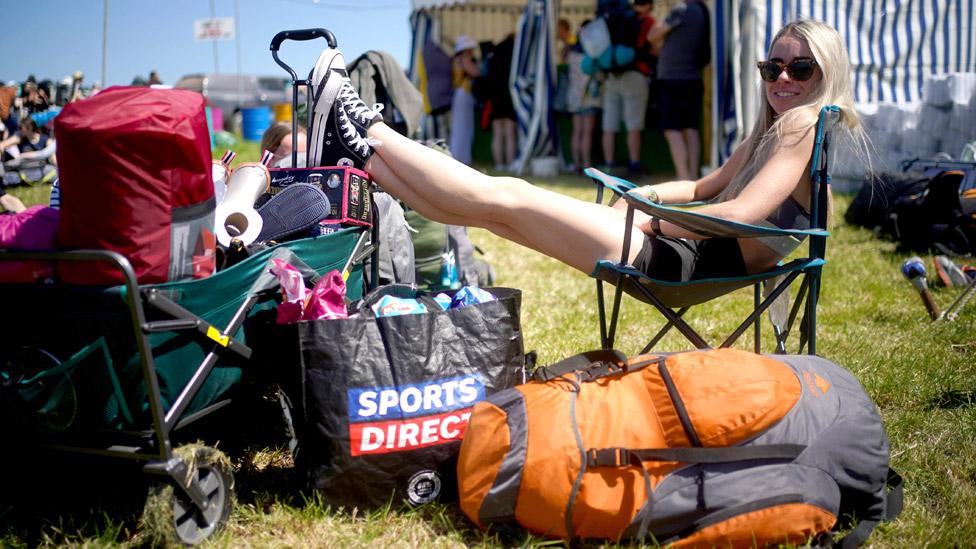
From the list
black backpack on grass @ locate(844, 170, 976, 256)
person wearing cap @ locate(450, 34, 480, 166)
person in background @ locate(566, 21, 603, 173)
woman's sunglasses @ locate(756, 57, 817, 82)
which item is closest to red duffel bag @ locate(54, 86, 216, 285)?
woman's sunglasses @ locate(756, 57, 817, 82)

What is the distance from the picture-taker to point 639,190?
110 inches

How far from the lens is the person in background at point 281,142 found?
3752 mm

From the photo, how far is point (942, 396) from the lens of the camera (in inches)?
110

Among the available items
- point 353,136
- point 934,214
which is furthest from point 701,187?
point 934,214

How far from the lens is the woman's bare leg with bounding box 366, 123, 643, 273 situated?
2523mm

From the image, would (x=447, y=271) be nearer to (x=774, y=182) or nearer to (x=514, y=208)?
(x=514, y=208)

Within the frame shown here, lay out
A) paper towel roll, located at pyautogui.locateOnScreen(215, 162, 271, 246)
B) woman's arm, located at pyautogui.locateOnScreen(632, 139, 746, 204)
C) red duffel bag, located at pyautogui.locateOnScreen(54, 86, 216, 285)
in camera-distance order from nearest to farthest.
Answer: red duffel bag, located at pyautogui.locateOnScreen(54, 86, 216, 285) < paper towel roll, located at pyautogui.locateOnScreen(215, 162, 271, 246) < woman's arm, located at pyautogui.locateOnScreen(632, 139, 746, 204)

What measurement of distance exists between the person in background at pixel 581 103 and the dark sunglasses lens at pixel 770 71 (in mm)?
7097

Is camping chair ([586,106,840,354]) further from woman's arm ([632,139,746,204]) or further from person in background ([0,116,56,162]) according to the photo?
person in background ([0,116,56,162])

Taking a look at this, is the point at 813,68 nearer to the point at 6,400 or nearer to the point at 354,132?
the point at 354,132

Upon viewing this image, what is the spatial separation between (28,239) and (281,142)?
2.17m

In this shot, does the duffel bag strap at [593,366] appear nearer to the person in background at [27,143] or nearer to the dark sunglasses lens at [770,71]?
the dark sunglasses lens at [770,71]

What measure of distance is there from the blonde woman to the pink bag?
3.40ft

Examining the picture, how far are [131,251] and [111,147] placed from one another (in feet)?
0.79
